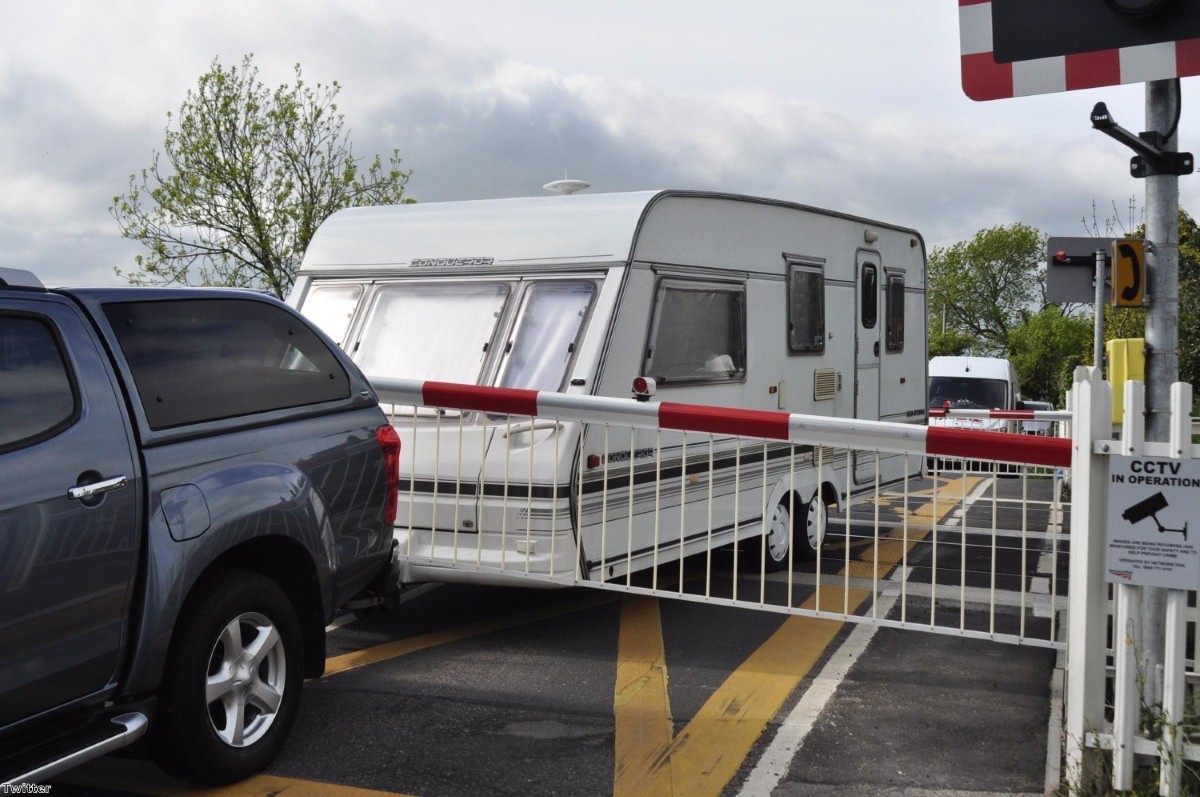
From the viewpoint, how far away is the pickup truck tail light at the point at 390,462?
5328 mm

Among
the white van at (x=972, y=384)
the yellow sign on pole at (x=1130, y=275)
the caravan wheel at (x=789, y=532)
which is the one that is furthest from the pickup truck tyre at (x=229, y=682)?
the white van at (x=972, y=384)

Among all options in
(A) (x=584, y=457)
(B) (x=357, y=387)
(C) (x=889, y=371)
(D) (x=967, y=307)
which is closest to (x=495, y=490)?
(A) (x=584, y=457)

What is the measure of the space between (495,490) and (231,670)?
94.9 inches

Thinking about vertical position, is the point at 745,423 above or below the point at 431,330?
below

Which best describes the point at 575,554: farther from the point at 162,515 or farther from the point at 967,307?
the point at 967,307

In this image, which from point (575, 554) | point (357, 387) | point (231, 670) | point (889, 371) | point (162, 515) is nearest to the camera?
point (162, 515)

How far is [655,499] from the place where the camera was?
7.06 meters

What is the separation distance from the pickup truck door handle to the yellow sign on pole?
3651 millimetres

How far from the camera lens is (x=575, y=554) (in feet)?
21.8

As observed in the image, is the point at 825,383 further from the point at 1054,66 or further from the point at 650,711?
the point at 1054,66

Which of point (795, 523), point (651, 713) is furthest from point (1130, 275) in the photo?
point (795, 523)

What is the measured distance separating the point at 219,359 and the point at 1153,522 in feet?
11.5

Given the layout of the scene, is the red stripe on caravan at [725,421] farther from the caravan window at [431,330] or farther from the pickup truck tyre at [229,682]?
the pickup truck tyre at [229,682]

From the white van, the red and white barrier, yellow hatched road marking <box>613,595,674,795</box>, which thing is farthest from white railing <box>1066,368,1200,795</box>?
the white van
